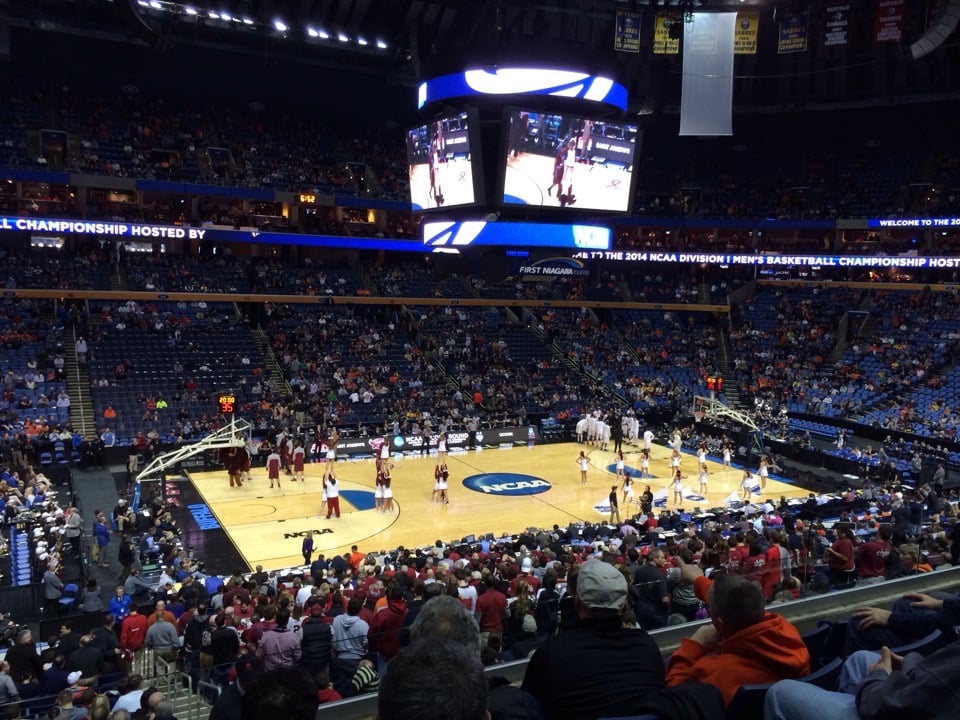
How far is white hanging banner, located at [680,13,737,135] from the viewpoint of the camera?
79.1ft

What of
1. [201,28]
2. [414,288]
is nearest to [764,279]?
[414,288]

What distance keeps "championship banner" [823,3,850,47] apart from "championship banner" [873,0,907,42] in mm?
1324

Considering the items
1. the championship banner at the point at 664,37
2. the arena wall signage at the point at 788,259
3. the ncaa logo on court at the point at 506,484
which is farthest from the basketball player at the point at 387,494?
the arena wall signage at the point at 788,259

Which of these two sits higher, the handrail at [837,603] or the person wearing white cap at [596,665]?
the person wearing white cap at [596,665]

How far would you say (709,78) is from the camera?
79.5 feet

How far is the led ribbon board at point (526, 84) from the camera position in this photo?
56.4 feet

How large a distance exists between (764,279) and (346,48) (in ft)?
91.3

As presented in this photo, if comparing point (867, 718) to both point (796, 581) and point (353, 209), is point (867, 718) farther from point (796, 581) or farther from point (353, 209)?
point (353, 209)

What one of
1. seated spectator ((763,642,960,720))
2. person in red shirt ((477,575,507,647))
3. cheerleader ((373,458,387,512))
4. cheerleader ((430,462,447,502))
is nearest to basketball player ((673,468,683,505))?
cheerleader ((430,462,447,502))

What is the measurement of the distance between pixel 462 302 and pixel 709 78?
61.1ft

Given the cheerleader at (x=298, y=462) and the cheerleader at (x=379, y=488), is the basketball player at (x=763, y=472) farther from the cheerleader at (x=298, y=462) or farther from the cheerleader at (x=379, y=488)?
the cheerleader at (x=298, y=462)

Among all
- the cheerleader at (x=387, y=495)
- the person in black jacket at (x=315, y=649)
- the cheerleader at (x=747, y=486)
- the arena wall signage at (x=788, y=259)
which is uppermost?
the arena wall signage at (x=788, y=259)

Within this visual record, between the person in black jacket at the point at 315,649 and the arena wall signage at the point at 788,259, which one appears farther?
the arena wall signage at the point at 788,259

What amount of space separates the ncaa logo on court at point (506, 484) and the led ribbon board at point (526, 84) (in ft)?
39.6
